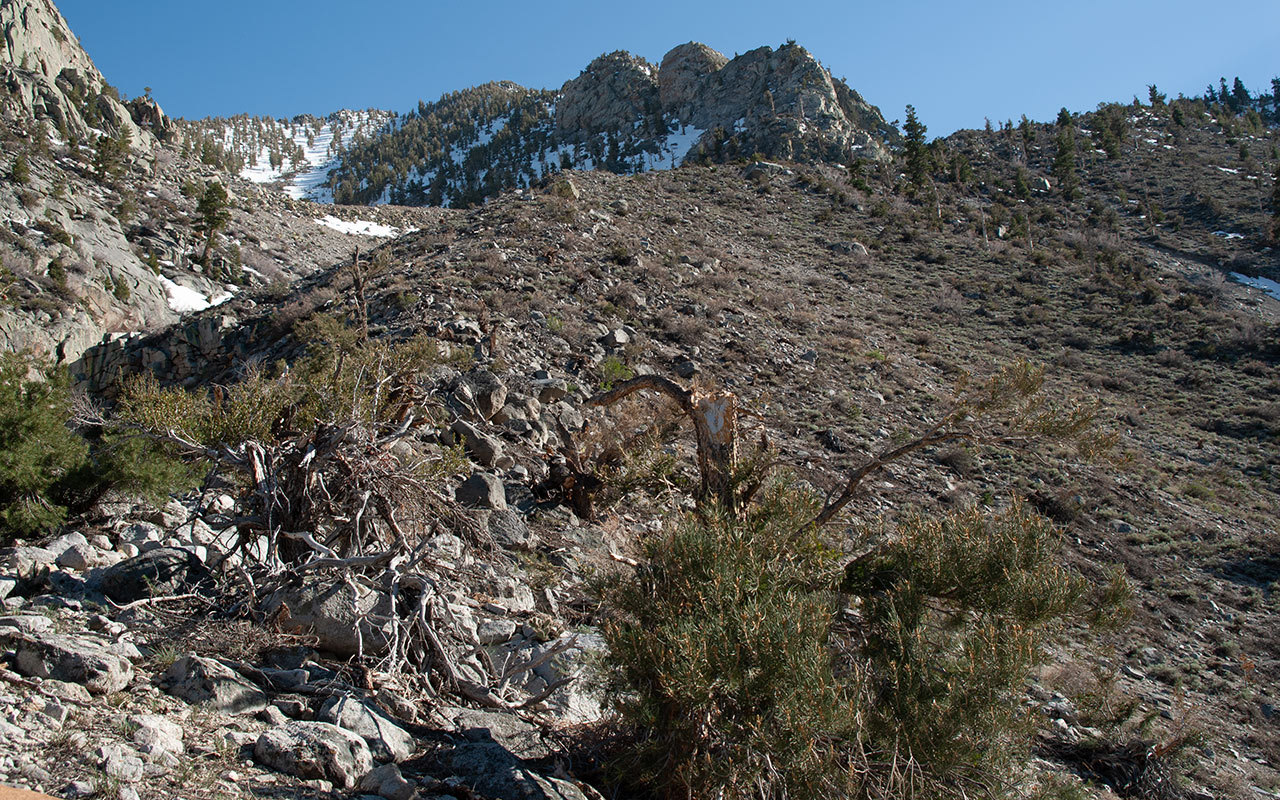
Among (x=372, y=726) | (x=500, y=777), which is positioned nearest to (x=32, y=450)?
(x=372, y=726)

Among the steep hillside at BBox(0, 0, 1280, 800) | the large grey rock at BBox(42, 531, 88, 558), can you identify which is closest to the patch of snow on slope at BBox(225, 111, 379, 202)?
the steep hillside at BBox(0, 0, 1280, 800)

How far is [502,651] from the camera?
15.9ft

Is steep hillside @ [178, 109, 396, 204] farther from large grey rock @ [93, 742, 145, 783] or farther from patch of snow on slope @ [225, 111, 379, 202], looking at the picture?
large grey rock @ [93, 742, 145, 783]

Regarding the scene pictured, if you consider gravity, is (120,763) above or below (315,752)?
above

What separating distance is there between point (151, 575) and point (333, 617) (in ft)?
4.27

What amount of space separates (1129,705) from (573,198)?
2015 cm

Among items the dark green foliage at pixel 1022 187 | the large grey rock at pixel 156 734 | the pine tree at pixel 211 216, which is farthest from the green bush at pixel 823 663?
the dark green foliage at pixel 1022 187

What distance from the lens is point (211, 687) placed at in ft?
11.2

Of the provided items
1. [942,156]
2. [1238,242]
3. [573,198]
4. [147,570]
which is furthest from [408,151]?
[147,570]

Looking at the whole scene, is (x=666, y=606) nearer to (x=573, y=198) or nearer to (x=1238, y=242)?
(x=573, y=198)

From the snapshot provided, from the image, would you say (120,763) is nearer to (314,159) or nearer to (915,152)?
(915,152)

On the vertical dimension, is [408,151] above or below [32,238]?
above

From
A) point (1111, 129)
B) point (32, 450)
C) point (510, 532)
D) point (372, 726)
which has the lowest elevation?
point (372, 726)

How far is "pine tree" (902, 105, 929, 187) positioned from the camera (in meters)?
38.7
